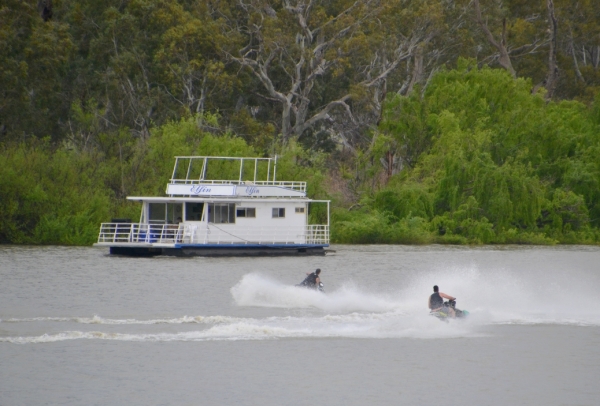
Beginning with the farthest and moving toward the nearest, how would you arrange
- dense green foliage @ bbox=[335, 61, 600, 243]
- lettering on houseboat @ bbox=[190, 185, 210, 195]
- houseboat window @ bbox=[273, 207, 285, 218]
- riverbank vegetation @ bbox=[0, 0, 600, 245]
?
dense green foliage @ bbox=[335, 61, 600, 243] → riverbank vegetation @ bbox=[0, 0, 600, 245] → houseboat window @ bbox=[273, 207, 285, 218] → lettering on houseboat @ bbox=[190, 185, 210, 195]

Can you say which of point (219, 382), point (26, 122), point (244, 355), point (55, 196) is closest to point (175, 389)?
point (219, 382)

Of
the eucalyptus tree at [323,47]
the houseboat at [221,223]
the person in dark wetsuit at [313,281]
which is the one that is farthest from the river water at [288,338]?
the eucalyptus tree at [323,47]

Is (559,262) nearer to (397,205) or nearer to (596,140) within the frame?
(397,205)

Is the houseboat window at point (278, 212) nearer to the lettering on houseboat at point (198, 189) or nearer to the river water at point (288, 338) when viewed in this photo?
the lettering on houseboat at point (198, 189)

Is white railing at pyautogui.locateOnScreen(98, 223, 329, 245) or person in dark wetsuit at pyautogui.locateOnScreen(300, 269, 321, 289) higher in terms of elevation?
white railing at pyautogui.locateOnScreen(98, 223, 329, 245)

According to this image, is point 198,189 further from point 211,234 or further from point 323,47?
point 323,47

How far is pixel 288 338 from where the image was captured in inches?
1182

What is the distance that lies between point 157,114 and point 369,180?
1611cm

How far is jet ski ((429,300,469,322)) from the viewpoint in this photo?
3141cm

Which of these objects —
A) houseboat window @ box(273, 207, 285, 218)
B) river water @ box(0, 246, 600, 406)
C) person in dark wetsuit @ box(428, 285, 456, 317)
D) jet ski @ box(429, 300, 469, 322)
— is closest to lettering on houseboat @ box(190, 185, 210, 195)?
houseboat window @ box(273, 207, 285, 218)

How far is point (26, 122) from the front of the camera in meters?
72.5

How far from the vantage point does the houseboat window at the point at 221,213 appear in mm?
51406

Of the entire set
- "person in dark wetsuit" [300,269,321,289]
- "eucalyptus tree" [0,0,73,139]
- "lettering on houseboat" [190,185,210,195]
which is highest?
"eucalyptus tree" [0,0,73,139]

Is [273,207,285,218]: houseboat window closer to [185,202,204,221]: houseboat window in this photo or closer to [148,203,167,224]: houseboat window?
[185,202,204,221]: houseboat window
